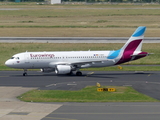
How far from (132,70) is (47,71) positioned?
532 inches

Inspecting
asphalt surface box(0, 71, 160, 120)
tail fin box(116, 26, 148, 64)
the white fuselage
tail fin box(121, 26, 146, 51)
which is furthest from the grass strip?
tail fin box(121, 26, 146, 51)

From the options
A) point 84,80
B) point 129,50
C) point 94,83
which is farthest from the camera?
point 129,50

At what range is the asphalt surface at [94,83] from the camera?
29.5 meters

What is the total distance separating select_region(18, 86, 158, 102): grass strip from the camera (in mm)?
36375

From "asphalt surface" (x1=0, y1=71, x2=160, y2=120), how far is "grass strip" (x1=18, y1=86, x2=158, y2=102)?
189 cm

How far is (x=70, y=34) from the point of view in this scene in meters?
99.3

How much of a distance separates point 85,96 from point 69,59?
17.9 meters

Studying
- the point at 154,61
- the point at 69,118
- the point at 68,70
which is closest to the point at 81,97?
the point at 69,118

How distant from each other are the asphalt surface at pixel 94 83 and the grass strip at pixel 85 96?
74.3 inches

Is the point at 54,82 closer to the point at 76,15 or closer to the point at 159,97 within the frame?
the point at 159,97

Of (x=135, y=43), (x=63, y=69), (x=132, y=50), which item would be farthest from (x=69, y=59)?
(x=135, y=43)

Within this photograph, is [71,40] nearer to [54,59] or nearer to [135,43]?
[135,43]

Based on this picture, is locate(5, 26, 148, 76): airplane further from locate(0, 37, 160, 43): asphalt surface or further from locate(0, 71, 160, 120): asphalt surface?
locate(0, 37, 160, 43): asphalt surface

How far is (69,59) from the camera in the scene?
55656mm
